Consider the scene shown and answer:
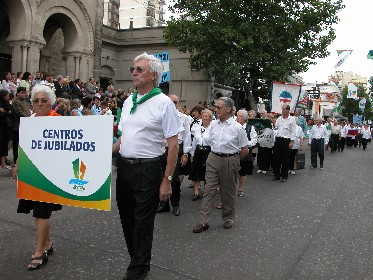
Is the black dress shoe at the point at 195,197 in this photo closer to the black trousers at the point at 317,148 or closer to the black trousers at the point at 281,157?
the black trousers at the point at 281,157

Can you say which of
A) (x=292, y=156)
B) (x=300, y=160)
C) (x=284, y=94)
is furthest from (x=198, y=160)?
(x=284, y=94)

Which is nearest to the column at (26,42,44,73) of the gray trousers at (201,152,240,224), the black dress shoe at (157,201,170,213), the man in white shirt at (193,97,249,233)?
the black dress shoe at (157,201,170,213)

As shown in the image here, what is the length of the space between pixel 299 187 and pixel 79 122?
23.8 feet

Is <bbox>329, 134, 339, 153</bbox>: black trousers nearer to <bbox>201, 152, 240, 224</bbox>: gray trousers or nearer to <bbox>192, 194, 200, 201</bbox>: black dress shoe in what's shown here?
<bbox>192, 194, 200, 201</bbox>: black dress shoe

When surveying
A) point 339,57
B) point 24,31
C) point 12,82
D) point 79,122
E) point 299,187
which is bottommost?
point 299,187

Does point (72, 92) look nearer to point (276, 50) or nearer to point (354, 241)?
point (354, 241)

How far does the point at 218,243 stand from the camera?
502cm

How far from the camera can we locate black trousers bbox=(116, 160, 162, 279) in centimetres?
356

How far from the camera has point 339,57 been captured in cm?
3347

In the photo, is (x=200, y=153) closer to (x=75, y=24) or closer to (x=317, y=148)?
(x=317, y=148)

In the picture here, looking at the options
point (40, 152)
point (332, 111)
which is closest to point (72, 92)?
point (40, 152)

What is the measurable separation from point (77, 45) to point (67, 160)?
18.5 m

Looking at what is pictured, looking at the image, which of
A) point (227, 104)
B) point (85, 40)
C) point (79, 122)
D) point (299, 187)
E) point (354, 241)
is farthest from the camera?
point (85, 40)

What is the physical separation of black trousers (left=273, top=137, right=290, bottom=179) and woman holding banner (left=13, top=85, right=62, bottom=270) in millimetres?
7416
